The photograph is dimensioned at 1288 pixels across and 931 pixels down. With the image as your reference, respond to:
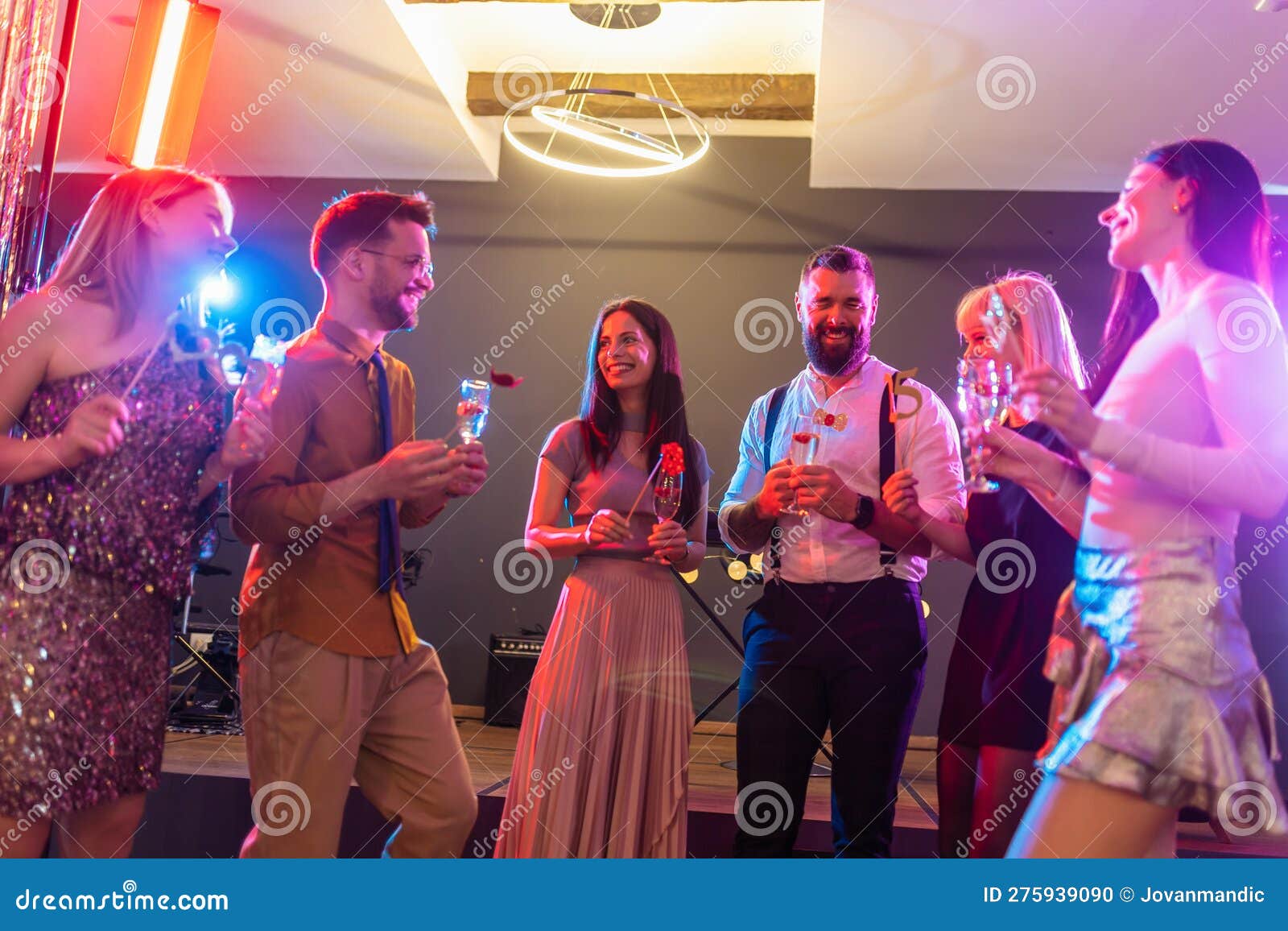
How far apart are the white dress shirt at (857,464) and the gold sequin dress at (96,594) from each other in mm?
1357

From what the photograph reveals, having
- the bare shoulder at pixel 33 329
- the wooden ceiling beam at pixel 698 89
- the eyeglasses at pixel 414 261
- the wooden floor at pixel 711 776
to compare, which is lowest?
the wooden floor at pixel 711 776

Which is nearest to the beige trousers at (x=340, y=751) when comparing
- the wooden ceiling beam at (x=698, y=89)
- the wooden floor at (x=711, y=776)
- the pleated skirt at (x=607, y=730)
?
the pleated skirt at (x=607, y=730)

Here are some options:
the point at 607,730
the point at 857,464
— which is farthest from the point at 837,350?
the point at 607,730

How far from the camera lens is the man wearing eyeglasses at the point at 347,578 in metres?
2.06

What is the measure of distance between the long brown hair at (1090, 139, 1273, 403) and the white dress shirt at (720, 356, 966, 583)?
2.53 ft

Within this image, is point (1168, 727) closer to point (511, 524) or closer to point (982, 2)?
point (982, 2)

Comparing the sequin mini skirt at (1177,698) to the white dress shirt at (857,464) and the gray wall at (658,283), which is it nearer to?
the white dress shirt at (857,464)

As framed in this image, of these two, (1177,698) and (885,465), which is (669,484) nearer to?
(885,465)

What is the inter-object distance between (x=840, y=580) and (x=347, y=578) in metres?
1.18

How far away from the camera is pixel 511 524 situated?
21.2ft

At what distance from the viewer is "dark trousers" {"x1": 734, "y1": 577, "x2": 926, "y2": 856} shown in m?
2.38

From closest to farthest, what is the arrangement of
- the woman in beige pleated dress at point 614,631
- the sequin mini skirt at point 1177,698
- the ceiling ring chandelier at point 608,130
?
the sequin mini skirt at point 1177,698, the woman in beige pleated dress at point 614,631, the ceiling ring chandelier at point 608,130

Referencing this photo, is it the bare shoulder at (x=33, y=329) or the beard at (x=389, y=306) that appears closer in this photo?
the bare shoulder at (x=33, y=329)

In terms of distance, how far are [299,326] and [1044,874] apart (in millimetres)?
6176
